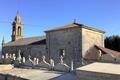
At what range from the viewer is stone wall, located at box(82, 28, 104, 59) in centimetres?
2783

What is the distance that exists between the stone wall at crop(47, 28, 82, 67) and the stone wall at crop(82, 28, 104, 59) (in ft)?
2.35

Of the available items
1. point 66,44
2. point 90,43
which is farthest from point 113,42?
point 66,44

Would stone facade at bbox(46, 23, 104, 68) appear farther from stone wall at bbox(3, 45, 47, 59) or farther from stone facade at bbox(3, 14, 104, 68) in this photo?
stone wall at bbox(3, 45, 47, 59)

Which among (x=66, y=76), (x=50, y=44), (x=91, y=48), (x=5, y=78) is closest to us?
(x=66, y=76)

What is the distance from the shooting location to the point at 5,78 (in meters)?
23.4

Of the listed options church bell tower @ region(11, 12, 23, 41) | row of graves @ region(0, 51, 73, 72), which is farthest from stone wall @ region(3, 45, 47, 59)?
church bell tower @ region(11, 12, 23, 41)

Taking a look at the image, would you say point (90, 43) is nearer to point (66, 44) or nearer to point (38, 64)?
point (66, 44)

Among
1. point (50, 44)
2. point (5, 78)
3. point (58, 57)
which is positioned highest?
point (50, 44)

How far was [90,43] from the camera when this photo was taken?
2917 centimetres

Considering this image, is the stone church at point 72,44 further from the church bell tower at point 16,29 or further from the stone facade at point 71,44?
the church bell tower at point 16,29

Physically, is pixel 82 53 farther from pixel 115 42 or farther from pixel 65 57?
pixel 115 42

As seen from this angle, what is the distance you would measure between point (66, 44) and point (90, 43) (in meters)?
3.46

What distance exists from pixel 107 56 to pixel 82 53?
3.89m

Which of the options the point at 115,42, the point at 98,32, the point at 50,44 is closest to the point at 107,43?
the point at 115,42
